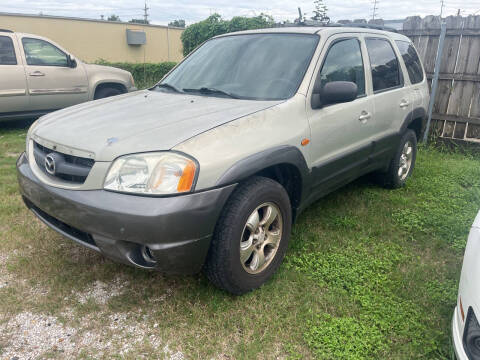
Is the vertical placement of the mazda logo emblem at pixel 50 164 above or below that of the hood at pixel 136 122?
below

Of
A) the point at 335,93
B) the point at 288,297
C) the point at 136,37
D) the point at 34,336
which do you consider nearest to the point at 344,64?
the point at 335,93

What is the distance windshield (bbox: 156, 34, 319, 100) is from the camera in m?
3.09

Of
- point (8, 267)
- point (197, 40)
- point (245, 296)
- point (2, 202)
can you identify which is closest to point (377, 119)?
point (245, 296)

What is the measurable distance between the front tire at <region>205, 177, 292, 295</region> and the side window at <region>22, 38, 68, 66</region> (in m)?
6.40

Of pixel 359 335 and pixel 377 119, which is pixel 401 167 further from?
pixel 359 335

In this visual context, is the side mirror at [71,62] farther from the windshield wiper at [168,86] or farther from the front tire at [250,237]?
the front tire at [250,237]

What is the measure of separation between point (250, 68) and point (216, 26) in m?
8.16

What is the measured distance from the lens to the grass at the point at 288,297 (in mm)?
2328

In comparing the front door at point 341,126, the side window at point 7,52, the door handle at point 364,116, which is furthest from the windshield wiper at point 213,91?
the side window at point 7,52

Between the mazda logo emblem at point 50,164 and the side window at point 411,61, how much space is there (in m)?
3.80

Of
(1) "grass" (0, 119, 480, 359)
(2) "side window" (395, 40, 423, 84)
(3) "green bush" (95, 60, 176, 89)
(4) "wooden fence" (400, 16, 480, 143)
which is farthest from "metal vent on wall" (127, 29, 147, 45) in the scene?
(1) "grass" (0, 119, 480, 359)

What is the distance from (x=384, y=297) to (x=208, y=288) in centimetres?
120

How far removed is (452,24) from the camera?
648 cm

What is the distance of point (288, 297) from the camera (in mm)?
2719
